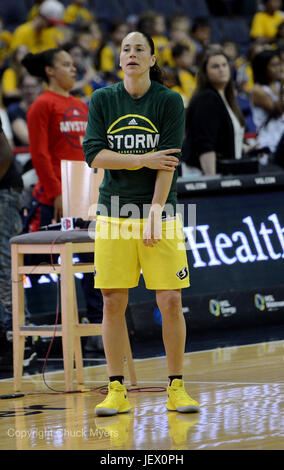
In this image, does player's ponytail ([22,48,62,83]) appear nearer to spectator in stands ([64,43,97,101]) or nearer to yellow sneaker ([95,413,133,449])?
yellow sneaker ([95,413,133,449])

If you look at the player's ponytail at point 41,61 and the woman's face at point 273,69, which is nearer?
the player's ponytail at point 41,61

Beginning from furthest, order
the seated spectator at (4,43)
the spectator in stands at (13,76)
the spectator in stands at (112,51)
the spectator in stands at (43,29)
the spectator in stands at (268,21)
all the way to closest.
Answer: the spectator in stands at (268,21) < the spectator in stands at (112,51) < the seated spectator at (4,43) < the spectator in stands at (43,29) < the spectator in stands at (13,76)

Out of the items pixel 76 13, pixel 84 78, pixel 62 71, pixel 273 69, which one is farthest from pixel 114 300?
pixel 76 13

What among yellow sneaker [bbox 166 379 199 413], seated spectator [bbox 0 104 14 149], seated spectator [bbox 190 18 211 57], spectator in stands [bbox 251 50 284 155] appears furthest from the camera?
seated spectator [bbox 190 18 211 57]

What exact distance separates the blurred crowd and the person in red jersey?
2.77m

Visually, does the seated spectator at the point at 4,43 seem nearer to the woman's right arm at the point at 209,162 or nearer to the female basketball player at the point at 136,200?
the woman's right arm at the point at 209,162

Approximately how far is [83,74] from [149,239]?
7.63 metres

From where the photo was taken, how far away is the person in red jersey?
22.3 ft

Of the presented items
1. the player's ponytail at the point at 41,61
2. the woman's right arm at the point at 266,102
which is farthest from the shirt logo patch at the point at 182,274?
the woman's right arm at the point at 266,102

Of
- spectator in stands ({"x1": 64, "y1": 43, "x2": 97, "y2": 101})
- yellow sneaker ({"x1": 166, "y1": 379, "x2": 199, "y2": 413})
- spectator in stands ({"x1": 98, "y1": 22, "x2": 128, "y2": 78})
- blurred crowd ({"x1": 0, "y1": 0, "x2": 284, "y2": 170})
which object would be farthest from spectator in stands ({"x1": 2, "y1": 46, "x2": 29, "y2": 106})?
yellow sneaker ({"x1": 166, "y1": 379, "x2": 199, "y2": 413})

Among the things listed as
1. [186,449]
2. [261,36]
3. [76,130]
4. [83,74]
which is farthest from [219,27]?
[186,449]

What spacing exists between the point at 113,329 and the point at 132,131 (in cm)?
98

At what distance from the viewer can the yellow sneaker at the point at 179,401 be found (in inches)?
175

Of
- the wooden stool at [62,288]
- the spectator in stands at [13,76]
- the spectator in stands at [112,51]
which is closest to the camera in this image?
the wooden stool at [62,288]
